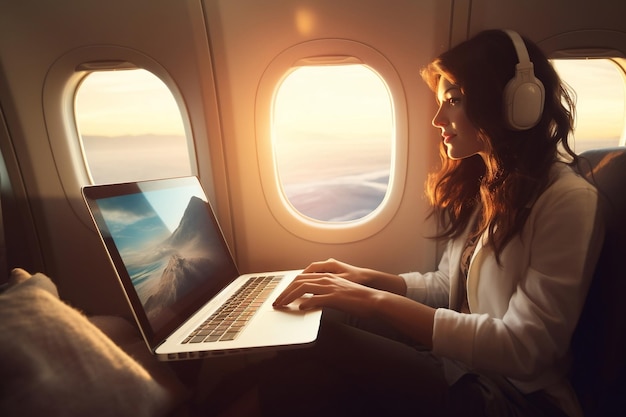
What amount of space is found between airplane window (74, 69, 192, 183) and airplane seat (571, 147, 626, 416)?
1.41m

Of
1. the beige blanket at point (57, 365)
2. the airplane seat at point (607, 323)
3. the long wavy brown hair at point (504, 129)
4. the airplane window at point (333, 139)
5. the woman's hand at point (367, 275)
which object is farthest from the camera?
the airplane window at point (333, 139)

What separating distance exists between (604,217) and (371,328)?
77 centimetres

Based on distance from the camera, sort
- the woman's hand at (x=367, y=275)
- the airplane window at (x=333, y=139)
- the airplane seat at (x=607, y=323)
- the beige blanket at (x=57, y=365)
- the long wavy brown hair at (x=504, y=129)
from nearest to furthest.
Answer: the beige blanket at (x=57, y=365), the airplane seat at (x=607, y=323), the long wavy brown hair at (x=504, y=129), the woman's hand at (x=367, y=275), the airplane window at (x=333, y=139)

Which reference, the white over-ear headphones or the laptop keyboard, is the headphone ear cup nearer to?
→ the white over-ear headphones

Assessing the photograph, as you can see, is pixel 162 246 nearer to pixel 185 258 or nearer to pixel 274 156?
pixel 185 258

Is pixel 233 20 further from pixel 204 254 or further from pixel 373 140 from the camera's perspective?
pixel 204 254

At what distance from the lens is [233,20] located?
1.15 metres

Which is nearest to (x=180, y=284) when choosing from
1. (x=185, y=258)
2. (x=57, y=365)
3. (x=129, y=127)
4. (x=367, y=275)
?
(x=185, y=258)

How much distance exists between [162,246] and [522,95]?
40.9 inches

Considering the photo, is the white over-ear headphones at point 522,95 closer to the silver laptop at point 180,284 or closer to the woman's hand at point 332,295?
the woman's hand at point 332,295

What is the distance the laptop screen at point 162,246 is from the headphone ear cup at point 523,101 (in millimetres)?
1009

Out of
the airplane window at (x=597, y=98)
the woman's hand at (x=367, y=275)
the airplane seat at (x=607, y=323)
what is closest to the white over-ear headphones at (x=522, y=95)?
the airplane seat at (x=607, y=323)

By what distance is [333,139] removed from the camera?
4.55 ft

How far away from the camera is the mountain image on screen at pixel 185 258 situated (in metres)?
0.85
